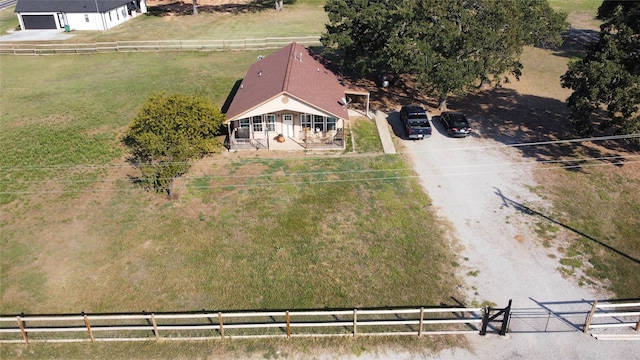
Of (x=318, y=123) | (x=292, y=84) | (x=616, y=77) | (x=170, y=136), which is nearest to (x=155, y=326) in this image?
(x=170, y=136)

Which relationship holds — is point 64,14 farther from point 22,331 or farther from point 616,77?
point 616,77

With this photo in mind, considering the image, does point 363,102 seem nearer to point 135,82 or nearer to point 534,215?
point 534,215

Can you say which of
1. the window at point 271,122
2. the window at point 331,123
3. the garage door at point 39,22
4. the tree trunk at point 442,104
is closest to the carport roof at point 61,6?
the garage door at point 39,22

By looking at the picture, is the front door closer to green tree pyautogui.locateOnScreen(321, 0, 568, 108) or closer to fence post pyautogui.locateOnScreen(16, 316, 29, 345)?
green tree pyautogui.locateOnScreen(321, 0, 568, 108)

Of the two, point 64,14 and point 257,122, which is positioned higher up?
point 64,14

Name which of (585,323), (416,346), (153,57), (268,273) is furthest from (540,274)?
(153,57)

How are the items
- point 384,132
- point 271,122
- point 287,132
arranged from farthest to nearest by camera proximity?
point 384,132 < point 287,132 < point 271,122

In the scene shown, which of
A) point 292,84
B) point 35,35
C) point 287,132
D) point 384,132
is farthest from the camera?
point 35,35
